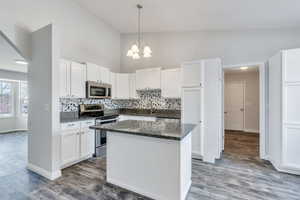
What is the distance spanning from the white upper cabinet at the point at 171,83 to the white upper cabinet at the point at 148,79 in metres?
0.15

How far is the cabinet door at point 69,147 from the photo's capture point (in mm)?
3016

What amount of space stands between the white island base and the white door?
5.64 meters

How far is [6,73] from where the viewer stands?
20.5 feet

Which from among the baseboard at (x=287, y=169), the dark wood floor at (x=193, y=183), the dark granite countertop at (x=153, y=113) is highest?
the dark granite countertop at (x=153, y=113)

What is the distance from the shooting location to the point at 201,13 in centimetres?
346

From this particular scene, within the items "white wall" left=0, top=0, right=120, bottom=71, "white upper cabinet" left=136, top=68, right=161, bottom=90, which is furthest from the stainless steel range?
"white wall" left=0, top=0, right=120, bottom=71

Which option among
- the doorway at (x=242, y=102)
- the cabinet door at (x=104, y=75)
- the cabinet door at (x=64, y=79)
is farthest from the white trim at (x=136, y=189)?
the doorway at (x=242, y=102)

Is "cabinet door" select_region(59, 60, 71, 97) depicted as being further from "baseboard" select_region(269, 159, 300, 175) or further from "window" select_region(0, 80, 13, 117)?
"window" select_region(0, 80, 13, 117)

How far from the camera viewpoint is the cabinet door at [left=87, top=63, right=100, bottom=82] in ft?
12.9

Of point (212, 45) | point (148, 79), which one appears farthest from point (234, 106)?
point (148, 79)

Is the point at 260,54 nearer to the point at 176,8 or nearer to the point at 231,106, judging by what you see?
the point at 176,8

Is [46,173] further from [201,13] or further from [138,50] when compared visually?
[201,13]

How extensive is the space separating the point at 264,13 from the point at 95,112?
4.46m

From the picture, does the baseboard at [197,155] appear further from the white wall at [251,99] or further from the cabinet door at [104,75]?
the white wall at [251,99]
